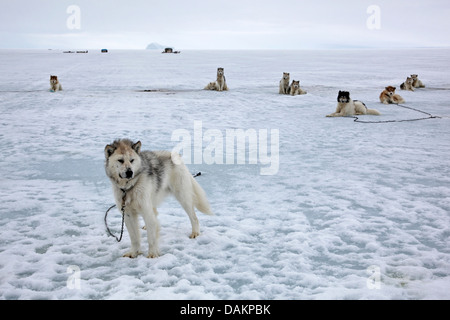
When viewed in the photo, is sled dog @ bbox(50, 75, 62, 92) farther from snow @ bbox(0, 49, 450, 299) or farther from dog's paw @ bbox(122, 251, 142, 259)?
dog's paw @ bbox(122, 251, 142, 259)

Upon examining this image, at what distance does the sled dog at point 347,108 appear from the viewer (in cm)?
1107

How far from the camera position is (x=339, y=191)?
539 cm

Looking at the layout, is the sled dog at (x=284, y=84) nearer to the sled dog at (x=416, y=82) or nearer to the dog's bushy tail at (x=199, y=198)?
the sled dog at (x=416, y=82)

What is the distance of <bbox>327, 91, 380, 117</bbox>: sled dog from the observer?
1107 centimetres

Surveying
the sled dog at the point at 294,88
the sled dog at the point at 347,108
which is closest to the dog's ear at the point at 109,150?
the sled dog at the point at 347,108

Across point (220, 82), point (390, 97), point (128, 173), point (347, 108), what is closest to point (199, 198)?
point (128, 173)

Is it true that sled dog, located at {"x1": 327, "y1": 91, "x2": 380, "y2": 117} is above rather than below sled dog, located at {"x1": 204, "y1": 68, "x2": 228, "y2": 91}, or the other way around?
below

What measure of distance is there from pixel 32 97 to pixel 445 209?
1438cm

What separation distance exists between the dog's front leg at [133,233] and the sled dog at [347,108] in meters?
8.87

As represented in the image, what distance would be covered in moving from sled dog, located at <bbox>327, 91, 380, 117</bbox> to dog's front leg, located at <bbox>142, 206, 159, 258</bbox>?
8.83 meters

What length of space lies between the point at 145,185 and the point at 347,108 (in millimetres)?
9162

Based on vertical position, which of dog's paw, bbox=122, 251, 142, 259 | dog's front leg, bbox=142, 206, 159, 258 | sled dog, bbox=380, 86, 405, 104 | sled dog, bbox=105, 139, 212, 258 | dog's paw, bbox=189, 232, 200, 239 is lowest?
dog's paw, bbox=122, 251, 142, 259

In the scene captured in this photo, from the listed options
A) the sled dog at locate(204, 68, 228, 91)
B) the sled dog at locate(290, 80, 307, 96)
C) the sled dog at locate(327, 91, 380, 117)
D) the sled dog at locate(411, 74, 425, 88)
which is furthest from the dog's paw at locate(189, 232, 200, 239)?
the sled dog at locate(411, 74, 425, 88)
